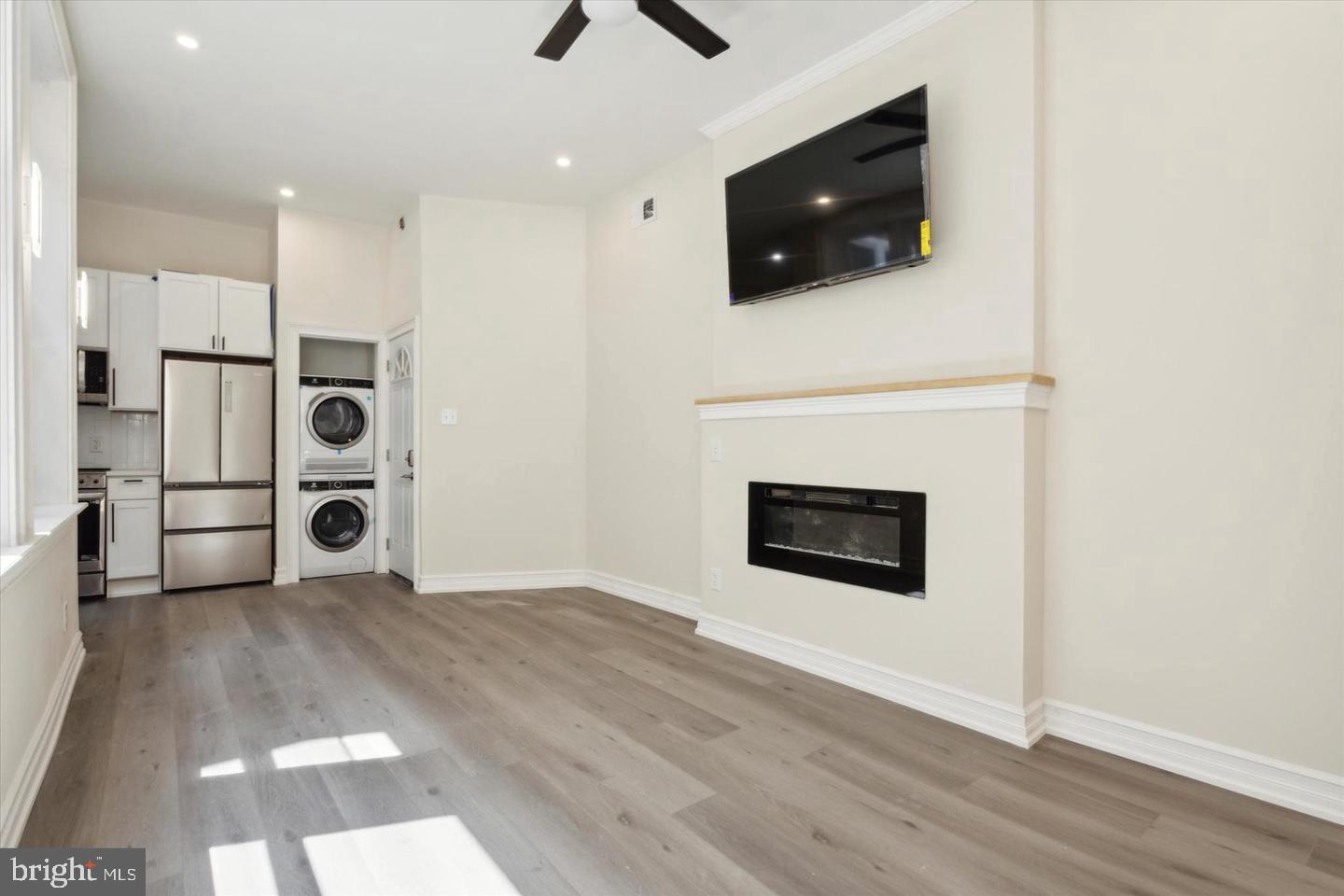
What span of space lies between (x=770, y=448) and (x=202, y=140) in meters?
3.77

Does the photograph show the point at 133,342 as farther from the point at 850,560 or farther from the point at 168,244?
the point at 850,560

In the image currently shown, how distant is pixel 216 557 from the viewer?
4.85m

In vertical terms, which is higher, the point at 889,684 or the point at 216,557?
the point at 216,557

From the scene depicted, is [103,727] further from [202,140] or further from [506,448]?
[202,140]

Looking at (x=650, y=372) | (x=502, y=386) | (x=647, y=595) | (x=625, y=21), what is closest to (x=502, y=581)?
(x=647, y=595)

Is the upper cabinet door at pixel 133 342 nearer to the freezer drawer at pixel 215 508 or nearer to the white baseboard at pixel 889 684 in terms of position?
the freezer drawer at pixel 215 508

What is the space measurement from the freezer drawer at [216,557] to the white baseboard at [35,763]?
2.04 metres

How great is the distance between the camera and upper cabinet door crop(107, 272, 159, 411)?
15.4 feet

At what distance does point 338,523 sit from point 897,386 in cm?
455

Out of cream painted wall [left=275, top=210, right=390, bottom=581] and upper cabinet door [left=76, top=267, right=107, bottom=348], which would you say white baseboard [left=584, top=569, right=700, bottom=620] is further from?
upper cabinet door [left=76, top=267, right=107, bottom=348]

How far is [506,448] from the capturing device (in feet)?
16.1

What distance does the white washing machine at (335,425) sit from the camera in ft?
17.0

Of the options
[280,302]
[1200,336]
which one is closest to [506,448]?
[280,302]

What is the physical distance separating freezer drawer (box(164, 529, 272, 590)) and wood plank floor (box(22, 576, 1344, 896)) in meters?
1.75
